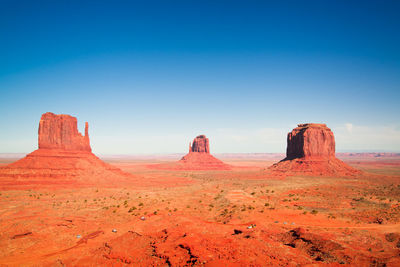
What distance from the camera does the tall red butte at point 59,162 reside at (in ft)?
151

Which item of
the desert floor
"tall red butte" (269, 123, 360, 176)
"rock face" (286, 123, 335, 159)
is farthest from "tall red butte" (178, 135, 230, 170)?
the desert floor

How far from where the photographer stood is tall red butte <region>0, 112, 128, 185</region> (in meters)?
46.1

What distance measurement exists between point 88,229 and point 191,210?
37.1 ft

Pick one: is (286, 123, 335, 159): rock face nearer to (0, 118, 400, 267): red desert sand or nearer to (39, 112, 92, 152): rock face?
(0, 118, 400, 267): red desert sand

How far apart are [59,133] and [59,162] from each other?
27.4ft

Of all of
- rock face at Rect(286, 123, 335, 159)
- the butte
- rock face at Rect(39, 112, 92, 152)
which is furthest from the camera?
the butte

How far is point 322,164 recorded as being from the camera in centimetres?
7362

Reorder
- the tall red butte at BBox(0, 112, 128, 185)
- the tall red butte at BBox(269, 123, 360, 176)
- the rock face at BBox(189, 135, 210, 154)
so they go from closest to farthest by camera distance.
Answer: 1. the tall red butte at BBox(0, 112, 128, 185)
2. the tall red butte at BBox(269, 123, 360, 176)
3. the rock face at BBox(189, 135, 210, 154)

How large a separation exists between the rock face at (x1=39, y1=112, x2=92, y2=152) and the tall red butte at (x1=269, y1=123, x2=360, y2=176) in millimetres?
66819

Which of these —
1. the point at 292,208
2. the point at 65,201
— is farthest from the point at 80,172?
the point at 292,208

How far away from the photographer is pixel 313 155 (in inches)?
3061

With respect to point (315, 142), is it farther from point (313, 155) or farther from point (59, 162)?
point (59, 162)

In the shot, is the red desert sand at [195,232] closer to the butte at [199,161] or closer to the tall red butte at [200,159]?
the butte at [199,161]

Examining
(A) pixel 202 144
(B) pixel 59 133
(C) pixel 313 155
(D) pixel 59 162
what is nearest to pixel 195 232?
(D) pixel 59 162
